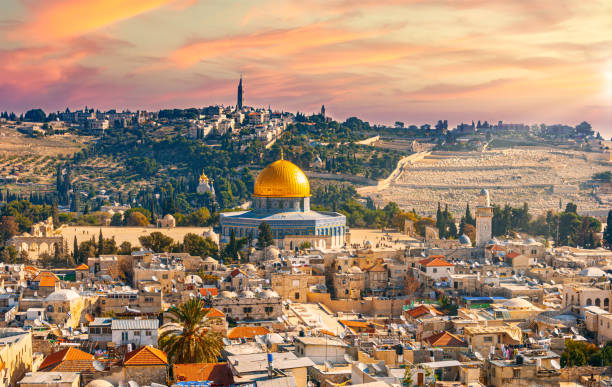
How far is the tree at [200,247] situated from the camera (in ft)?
102

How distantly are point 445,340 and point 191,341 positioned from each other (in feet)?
16.0

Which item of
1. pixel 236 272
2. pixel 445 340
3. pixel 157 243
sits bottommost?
pixel 445 340

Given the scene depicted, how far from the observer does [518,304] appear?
73.1ft

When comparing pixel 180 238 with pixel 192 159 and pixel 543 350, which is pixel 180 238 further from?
pixel 192 159

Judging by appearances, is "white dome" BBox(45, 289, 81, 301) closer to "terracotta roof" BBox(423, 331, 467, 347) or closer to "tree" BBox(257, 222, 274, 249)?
"terracotta roof" BBox(423, 331, 467, 347)

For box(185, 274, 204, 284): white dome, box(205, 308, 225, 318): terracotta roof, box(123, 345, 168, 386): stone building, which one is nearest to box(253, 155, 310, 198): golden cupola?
box(185, 274, 204, 284): white dome

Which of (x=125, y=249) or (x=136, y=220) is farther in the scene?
(x=136, y=220)

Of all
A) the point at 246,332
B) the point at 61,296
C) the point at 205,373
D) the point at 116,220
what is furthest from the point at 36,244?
the point at 205,373

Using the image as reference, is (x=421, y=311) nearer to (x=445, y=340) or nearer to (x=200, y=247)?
(x=445, y=340)

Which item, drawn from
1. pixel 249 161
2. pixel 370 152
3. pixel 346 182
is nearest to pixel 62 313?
pixel 346 182

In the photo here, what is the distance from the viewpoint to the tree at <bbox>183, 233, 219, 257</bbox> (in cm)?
3111

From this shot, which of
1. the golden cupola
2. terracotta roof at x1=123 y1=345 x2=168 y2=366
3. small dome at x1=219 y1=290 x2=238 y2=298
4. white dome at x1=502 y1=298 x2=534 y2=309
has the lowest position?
white dome at x1=502 y1=298 x2=534 y2=309

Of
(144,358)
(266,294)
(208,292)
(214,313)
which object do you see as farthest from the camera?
(208,292)

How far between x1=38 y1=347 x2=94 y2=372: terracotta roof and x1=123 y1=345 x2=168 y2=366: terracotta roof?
1.94ft
